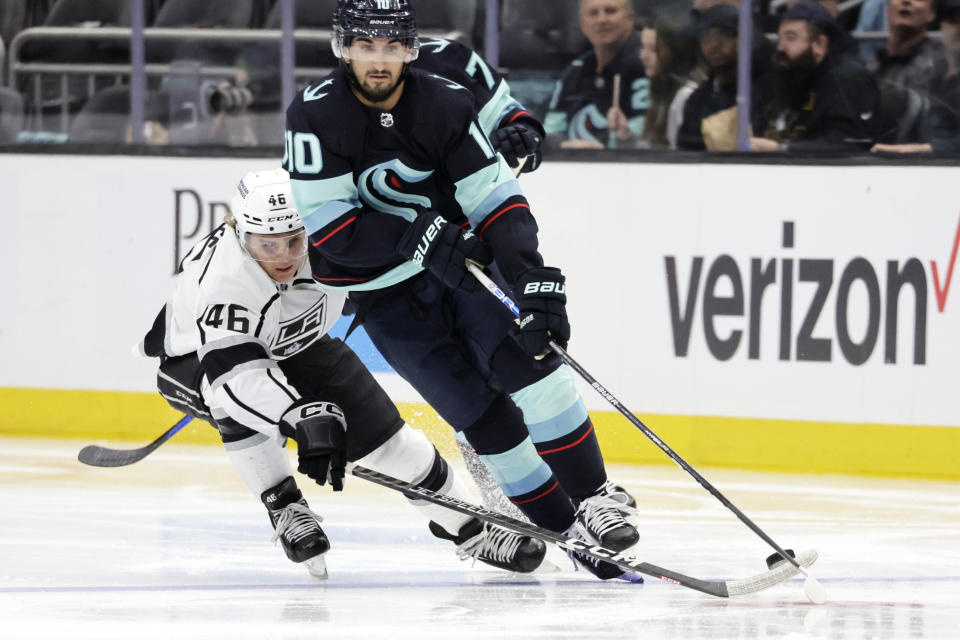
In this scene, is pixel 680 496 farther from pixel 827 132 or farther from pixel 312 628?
pixel 312 628

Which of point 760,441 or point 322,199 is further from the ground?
point 322,199

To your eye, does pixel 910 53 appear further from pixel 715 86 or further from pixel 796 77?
pixel 715 86

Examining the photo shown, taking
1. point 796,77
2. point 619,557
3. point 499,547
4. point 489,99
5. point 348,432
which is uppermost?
point 489,99

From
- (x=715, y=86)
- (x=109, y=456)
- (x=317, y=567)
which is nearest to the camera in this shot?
(x=317, y=567)

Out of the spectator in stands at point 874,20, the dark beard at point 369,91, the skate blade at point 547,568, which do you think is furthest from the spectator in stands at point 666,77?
the dark beard at point 369,91

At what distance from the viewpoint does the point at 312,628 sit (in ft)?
9.05

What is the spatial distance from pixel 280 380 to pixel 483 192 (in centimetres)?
56

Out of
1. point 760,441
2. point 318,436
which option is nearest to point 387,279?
point 318,436

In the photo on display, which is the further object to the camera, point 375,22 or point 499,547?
point 499,547

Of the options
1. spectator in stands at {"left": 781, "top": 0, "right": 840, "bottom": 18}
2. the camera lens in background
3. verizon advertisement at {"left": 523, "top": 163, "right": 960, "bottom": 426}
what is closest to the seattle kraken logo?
verizon advertisement at {"left": 523, "top": 163, "right": 960, "bottom": 426}

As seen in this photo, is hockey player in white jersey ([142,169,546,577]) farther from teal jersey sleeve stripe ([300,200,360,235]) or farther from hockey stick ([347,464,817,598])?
hockey stick ([347,464,817,598])

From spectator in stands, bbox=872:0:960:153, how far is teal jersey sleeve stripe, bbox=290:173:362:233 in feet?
7.32

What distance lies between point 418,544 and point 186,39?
2.39 m

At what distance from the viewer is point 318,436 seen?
9.49ft
